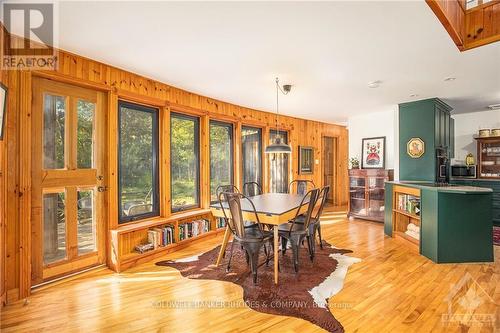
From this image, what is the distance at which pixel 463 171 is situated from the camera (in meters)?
5.68

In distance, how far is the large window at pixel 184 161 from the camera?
4.21 metres

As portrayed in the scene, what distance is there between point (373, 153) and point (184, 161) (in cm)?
425

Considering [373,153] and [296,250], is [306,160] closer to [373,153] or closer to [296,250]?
[373,153]

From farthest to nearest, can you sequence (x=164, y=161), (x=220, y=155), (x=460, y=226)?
Result: 1. (x=220, y=155)
2. (x=164, y=161)
3. (x=460, y=226)

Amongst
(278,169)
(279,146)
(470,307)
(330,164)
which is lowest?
(470,307)

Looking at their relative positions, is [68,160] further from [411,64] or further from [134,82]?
[411,64]

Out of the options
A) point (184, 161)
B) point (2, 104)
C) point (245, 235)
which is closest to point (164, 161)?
point (184, 161)

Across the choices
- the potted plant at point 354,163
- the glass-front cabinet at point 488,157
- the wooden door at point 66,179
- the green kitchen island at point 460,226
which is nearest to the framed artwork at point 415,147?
the potted plant at point 354,163

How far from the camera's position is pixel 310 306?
2.27 m

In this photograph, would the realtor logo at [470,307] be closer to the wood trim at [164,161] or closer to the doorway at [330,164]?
the wood trim at [164,161]

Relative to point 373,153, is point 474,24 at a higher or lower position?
higher

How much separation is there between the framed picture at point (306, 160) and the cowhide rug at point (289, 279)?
10.2ft

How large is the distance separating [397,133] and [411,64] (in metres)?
2.47

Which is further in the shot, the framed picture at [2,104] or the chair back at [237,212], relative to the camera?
the chair back at [237,212]
